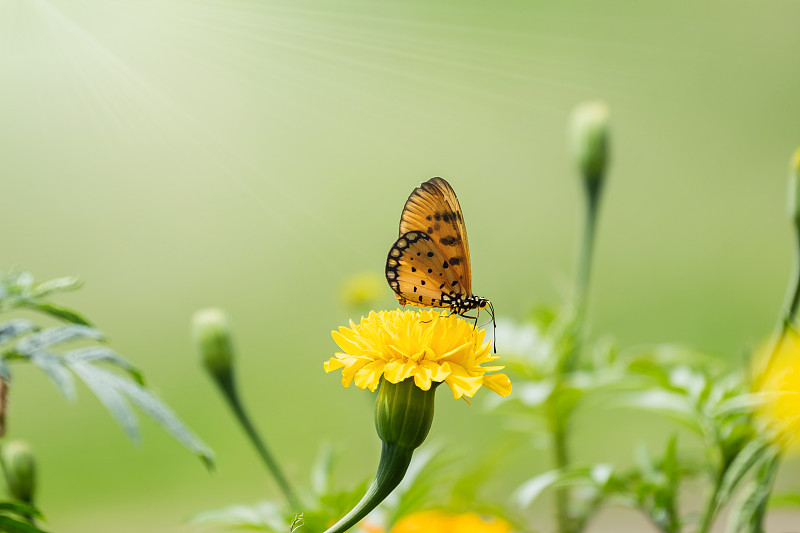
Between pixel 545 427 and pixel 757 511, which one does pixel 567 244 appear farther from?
pixel 757 511

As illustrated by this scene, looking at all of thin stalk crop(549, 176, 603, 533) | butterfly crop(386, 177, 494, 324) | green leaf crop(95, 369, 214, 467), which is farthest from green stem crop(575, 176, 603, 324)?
green leaf crop(95, 369, 214, 467)

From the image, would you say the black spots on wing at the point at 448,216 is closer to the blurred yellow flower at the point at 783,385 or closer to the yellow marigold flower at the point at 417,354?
the yellow marigold flower at the point at 417,354

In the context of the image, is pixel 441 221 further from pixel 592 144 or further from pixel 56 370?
pixel 592 144

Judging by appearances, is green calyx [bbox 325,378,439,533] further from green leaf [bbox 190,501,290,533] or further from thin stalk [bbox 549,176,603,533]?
thin stalk [bbox 549,176,603,533]

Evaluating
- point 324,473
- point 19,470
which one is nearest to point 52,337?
point 19,470

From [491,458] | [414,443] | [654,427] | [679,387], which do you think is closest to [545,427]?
[491,458]
